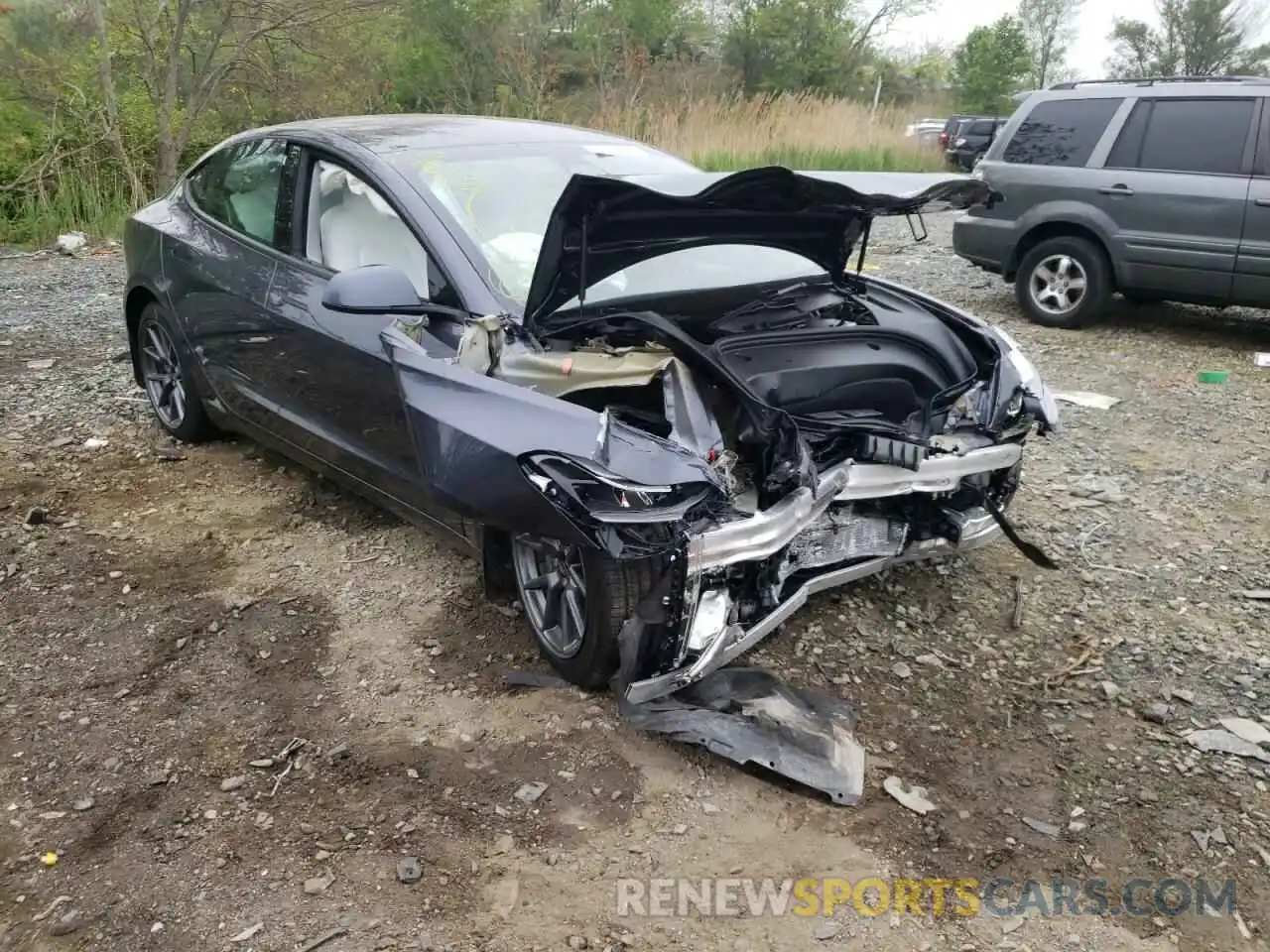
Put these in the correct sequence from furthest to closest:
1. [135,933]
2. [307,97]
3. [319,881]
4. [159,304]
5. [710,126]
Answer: [710,126] → [307,97] → [159,304] → [319,881] → [135,933]

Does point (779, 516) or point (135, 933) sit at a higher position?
point (779, 516)

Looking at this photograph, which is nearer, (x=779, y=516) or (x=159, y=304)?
(x=779, y=516)

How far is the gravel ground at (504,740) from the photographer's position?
231 cm

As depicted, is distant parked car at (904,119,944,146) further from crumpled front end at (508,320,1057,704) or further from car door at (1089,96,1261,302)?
crumpled front end at (508,320,1057,704)

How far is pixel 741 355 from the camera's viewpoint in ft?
10.2

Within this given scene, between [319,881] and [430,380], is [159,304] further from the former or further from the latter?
[319,881]

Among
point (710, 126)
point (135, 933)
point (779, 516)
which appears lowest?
point (135, 933)

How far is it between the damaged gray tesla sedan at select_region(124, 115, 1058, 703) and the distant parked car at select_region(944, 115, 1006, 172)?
1524 cm

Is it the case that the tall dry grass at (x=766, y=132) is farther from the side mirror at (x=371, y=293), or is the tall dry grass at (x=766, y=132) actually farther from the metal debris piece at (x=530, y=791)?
the metal debris piece at (x=530, y=791)

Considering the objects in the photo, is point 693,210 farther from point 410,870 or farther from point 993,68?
point 993,68

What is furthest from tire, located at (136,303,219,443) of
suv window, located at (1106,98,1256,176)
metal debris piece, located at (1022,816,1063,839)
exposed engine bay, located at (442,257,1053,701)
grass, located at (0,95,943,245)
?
grass, located at (0,95,943,245)

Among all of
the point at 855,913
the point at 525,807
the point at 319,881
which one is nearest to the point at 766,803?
the point at 855,913

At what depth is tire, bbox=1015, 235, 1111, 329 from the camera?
7.46m

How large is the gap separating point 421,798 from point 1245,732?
93.2 inches
